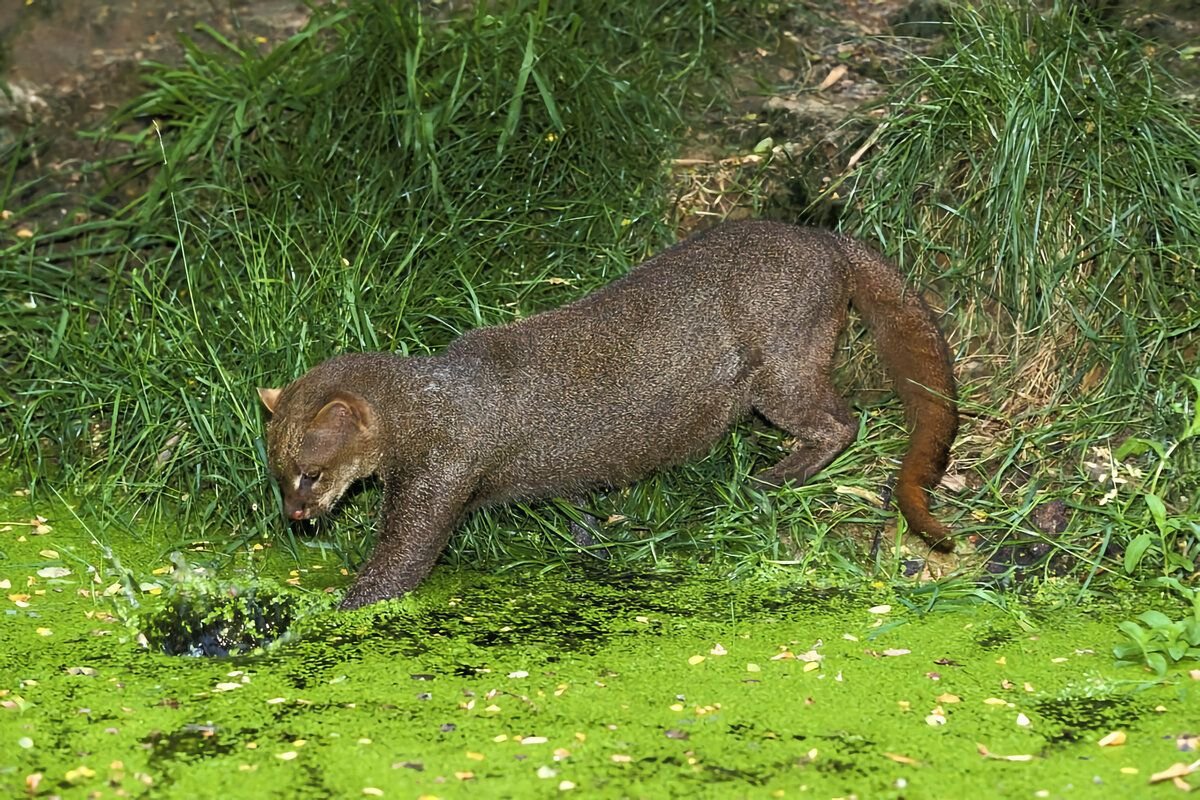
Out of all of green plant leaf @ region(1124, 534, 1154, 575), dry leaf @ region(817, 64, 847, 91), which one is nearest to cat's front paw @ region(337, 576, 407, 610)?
green plant leaf @ region(1124, 534, 1154, 575)

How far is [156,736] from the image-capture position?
12.4ft

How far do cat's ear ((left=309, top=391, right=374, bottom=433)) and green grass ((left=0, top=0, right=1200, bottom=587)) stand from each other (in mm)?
610

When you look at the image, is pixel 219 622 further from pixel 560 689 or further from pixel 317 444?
pixel 560 689

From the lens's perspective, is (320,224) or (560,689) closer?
(560,689)

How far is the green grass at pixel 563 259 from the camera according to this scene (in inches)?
201

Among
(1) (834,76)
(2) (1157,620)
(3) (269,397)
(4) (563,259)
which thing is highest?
(1) (834,76)

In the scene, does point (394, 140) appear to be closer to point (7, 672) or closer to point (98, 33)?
point (98, 33)

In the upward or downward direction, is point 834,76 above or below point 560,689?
above

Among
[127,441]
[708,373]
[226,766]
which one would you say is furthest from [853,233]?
[226,766]

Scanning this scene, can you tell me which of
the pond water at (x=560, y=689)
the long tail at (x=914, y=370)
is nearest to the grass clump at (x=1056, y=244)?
the long tail at (x=914, y=370)

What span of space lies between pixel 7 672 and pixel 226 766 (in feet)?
2.98

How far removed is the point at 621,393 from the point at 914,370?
102 cm

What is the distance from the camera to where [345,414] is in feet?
15.3

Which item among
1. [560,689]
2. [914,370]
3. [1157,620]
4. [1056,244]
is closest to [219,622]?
[560,689]
